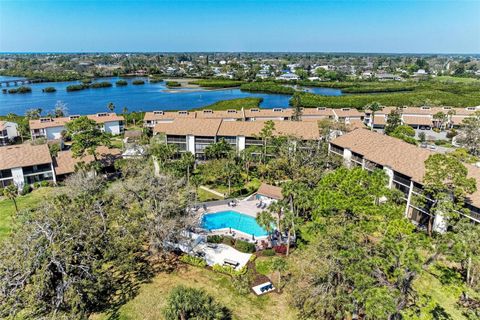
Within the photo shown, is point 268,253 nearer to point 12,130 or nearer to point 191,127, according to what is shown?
point 191,127

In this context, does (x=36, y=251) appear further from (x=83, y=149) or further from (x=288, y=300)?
(x=83, y=149)

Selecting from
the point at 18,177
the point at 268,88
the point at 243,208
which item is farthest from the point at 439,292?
the point at 268,88

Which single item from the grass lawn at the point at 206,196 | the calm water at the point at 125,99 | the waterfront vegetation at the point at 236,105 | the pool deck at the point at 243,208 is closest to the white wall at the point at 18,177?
the grass lawn at the point at 206,196

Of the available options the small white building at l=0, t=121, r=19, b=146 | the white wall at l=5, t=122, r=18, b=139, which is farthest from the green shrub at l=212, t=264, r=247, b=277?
the white wall at l=5, t=122, r=18, b=139

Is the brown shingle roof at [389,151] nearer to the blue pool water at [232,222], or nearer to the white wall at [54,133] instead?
the blue pool water at [232,222]

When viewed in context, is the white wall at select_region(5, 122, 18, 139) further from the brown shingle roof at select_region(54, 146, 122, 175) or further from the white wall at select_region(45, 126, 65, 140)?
the brown shingle roof at select_region(54, 146, 122, 175)

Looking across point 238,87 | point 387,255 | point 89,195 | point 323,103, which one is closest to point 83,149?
point 89,195
